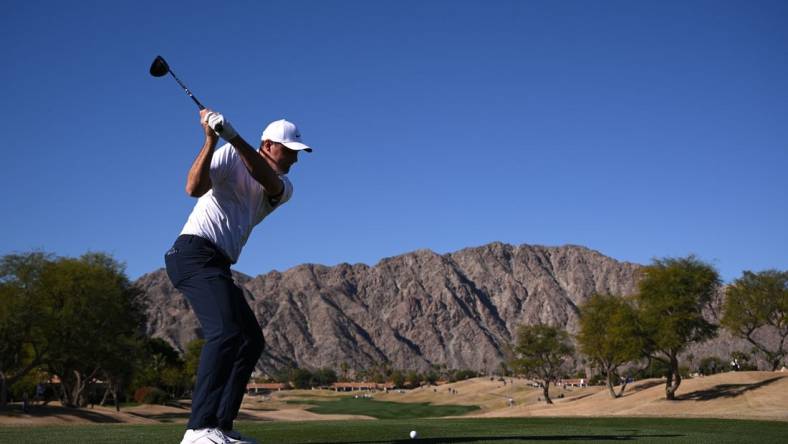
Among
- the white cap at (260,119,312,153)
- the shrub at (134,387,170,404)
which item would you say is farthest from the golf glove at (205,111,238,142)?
the shrub at (134,387,170,404)

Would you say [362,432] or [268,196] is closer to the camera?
[268,196]

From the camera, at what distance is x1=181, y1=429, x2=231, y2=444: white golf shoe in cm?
539

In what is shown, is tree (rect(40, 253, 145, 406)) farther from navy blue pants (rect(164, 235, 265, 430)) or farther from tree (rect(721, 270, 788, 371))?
tree (rect(721, 270, 788, 371))

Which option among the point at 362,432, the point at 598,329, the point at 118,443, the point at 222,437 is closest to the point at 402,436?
the point at 362,432

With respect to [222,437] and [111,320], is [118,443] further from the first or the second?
[111,320]

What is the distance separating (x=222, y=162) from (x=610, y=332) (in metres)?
54.6

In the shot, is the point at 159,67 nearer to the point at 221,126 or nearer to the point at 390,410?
the point at 221,126

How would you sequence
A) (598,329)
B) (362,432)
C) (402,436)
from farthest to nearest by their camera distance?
(598,329)
(362,432)
(402,436)

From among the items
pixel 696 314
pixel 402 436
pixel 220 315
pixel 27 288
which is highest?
pixel 27 288

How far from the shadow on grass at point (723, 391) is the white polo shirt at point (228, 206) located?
4799cm

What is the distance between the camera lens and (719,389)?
50.9 meters

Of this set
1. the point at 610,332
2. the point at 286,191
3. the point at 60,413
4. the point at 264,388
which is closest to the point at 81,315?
the point at 60,413

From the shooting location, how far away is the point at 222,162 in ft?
18.1

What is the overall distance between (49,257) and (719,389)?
4462cm
